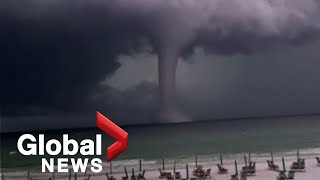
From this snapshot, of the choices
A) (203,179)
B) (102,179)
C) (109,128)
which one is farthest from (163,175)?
(109,128)

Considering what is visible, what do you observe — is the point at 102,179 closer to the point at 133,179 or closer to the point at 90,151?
the point at 133,179

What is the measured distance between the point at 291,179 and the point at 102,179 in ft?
42.9

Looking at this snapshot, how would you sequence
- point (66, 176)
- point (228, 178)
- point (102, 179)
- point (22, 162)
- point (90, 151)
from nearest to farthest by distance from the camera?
point (90, 151), point (228, 178), point (102, 179), point (66, 176), point (22, 162)

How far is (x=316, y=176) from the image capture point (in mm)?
24766

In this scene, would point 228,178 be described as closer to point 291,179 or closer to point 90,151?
point 291,179

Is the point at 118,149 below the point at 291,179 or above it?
above

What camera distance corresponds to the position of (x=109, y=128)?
1997 cm

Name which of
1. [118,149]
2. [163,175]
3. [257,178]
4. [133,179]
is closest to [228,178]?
[257,178]

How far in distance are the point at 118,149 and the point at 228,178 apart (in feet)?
28.4

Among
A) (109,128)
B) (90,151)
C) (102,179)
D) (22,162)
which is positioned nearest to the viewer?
(90,151)

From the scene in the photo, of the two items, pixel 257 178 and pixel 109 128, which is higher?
pixel 109 128

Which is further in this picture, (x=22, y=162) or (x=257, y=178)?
(x=22, y=162)

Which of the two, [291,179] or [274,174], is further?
[274,174]

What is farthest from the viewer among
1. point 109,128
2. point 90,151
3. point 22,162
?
point 22,162
